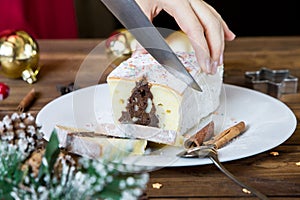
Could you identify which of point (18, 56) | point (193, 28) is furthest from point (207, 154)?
point (18, 56)

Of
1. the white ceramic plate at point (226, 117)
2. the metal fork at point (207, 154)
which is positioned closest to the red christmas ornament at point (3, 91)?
the white ceramic plate at point (226, 117)

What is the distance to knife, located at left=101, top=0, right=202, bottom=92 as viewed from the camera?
1226 mm

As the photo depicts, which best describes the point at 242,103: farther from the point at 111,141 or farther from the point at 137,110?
the point at 111,141

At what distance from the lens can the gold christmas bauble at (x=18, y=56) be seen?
1.70 metres

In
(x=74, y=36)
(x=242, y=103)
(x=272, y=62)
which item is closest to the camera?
(x=242, y=103)

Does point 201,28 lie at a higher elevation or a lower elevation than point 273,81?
higher

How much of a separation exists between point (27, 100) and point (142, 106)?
361mm

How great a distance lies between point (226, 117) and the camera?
144 centimetres

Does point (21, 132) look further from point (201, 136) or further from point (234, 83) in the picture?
point (234, 83)

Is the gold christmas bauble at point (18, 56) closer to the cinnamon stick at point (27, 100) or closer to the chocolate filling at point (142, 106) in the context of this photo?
the cinnamon stick at point (27, 100)

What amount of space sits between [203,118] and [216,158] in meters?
0.26

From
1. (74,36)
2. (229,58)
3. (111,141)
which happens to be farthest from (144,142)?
(74,36)

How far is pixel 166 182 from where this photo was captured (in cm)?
111

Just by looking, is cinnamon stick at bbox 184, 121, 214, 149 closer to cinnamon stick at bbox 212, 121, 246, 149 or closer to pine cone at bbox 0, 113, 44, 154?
cinnamon stick at bbox 212, 121, 246, 149
